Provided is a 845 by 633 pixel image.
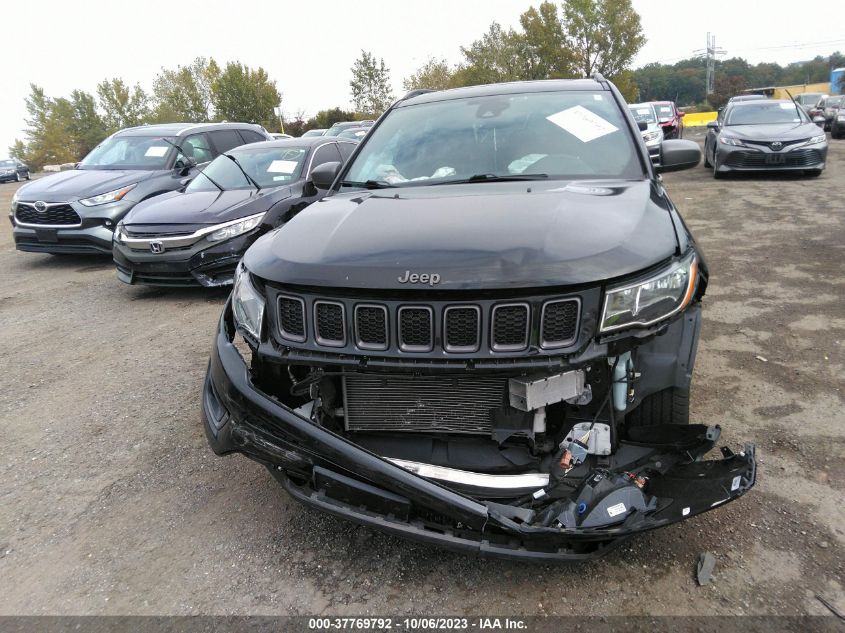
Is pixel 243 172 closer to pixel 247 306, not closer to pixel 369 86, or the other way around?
pixel 247 306

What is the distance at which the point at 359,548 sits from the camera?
2.54 meters

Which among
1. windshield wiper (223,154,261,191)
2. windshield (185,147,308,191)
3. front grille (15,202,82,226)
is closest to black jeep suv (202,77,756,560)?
windshield wiper (223,154,261,191)

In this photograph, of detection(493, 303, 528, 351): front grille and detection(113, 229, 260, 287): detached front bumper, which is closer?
detection(493, 303, 528, 351): front grille

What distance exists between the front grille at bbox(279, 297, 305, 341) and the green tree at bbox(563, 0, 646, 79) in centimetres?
4042

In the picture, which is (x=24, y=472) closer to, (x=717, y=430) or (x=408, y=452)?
(x=408, y=452)

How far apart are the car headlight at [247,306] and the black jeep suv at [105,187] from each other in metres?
6.23

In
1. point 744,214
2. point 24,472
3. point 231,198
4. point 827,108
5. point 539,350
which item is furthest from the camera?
point 827,108

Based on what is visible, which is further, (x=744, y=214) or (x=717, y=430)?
(x=744, y=214)

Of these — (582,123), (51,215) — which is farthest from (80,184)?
(582,123)

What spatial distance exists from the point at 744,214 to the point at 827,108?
2001 cm

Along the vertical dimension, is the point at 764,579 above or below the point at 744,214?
above

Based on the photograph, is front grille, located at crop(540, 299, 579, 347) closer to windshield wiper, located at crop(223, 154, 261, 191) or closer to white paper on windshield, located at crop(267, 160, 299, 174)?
windshield wiper, located at crop(223, 154, 261, 191)

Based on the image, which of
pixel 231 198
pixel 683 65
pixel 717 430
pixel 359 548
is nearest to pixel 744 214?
pixel 231 198

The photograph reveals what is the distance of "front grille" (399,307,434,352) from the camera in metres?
2.04
